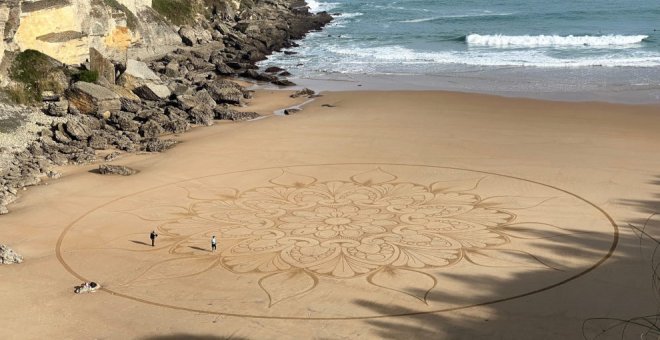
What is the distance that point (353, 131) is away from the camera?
2898 cm

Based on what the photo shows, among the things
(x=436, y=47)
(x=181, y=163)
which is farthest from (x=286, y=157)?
(x=436, y=47)

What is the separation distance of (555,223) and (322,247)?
5839mm

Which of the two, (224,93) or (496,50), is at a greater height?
(224,93)

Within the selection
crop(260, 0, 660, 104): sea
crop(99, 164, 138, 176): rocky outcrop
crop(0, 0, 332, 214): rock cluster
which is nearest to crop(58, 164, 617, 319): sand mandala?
crop(99, 164, 138, 176): rocky outcrop

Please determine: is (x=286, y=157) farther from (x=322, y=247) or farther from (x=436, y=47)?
(x=436, y=47)

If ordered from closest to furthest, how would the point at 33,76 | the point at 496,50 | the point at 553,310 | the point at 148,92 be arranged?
the point at 553,310 → the point at 33,76 → the point at 148,92 → the point at 496,50

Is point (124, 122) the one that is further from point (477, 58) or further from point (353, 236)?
point (477, 58)

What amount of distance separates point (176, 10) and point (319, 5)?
38.4 metres

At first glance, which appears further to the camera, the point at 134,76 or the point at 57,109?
the point at 134,76

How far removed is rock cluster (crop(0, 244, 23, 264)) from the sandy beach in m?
0.40

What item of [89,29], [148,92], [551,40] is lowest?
[551,40]

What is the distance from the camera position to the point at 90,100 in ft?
103

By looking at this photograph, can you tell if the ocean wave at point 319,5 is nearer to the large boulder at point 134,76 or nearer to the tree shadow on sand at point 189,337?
the large boulder at point 134,76

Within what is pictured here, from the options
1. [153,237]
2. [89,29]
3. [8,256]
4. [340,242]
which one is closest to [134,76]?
[89,29]
